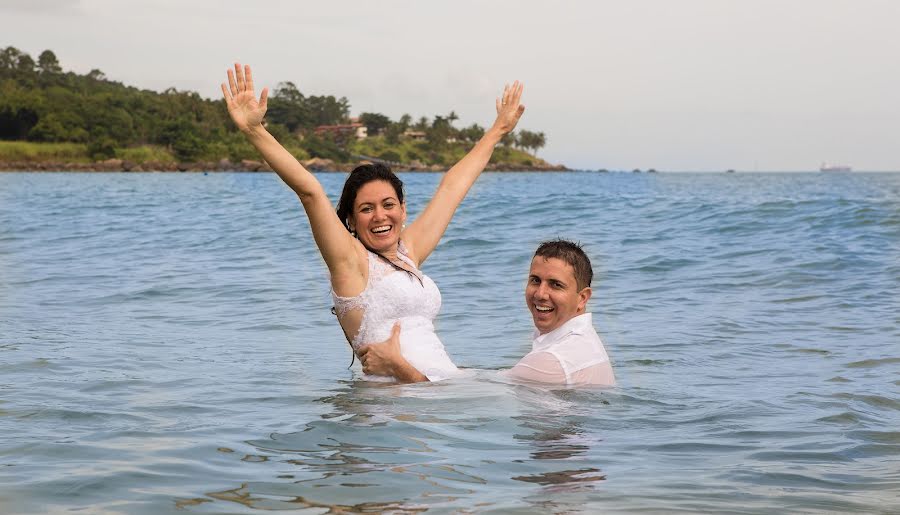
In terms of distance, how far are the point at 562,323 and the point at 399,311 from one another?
109 centimetres

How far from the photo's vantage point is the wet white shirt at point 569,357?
591cm

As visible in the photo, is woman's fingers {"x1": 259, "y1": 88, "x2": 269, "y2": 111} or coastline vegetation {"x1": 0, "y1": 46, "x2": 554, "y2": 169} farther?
coastline vegetation {"x1": 0, "y1": 46, "x2": 554, "y2": 169}

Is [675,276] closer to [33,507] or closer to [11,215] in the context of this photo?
[33,507]

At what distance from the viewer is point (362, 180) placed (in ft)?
21.2

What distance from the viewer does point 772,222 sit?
2016cm

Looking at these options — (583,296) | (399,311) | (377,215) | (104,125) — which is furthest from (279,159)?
(104,125)

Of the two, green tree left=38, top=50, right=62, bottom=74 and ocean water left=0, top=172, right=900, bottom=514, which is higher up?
green tree left=38, top=50, right=62, bottom=74

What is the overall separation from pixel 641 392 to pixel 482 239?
40.7 feet

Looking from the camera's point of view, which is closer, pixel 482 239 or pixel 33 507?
pixel 33 507

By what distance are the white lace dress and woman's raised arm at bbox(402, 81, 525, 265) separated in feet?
1.57

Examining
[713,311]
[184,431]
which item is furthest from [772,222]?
[184,431]

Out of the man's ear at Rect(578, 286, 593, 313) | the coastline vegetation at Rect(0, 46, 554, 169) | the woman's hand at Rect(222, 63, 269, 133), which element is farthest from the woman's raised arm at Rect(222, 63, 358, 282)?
the coastline vegetation at Rect(0, 46, 554, 169)

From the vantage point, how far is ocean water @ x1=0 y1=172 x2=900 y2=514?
14.7ft

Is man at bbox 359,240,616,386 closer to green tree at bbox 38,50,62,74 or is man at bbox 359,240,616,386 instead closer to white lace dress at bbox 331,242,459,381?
white lace dress at bbox 331,242,459,381
